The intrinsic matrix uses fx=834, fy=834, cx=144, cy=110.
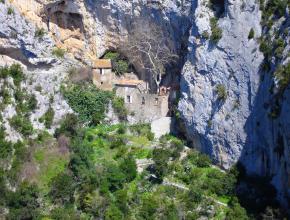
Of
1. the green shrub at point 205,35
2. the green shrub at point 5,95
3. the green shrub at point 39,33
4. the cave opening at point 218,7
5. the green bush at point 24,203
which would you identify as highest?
the cave opening at point 218,7

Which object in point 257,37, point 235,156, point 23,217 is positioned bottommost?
point 23,217

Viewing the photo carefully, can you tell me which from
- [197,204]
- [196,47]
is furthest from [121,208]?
[196,47]

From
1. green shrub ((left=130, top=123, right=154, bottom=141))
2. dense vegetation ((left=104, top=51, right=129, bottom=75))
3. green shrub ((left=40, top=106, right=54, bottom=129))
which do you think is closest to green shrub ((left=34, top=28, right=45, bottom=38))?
dense vegetation ((left=104, top=51, right=129, bottom=75))

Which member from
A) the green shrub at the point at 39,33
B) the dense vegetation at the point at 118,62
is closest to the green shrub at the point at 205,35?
the dense vegetation at the point at 118,62

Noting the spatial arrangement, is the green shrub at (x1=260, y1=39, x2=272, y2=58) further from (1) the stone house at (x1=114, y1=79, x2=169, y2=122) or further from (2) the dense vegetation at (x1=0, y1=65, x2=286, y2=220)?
(1) the stone house at (x1=114, y1=79, x2=169, y2=122)

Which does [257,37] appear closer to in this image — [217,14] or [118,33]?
[217,14]

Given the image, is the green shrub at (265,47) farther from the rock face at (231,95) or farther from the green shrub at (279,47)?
the green shrub at (279,47)
